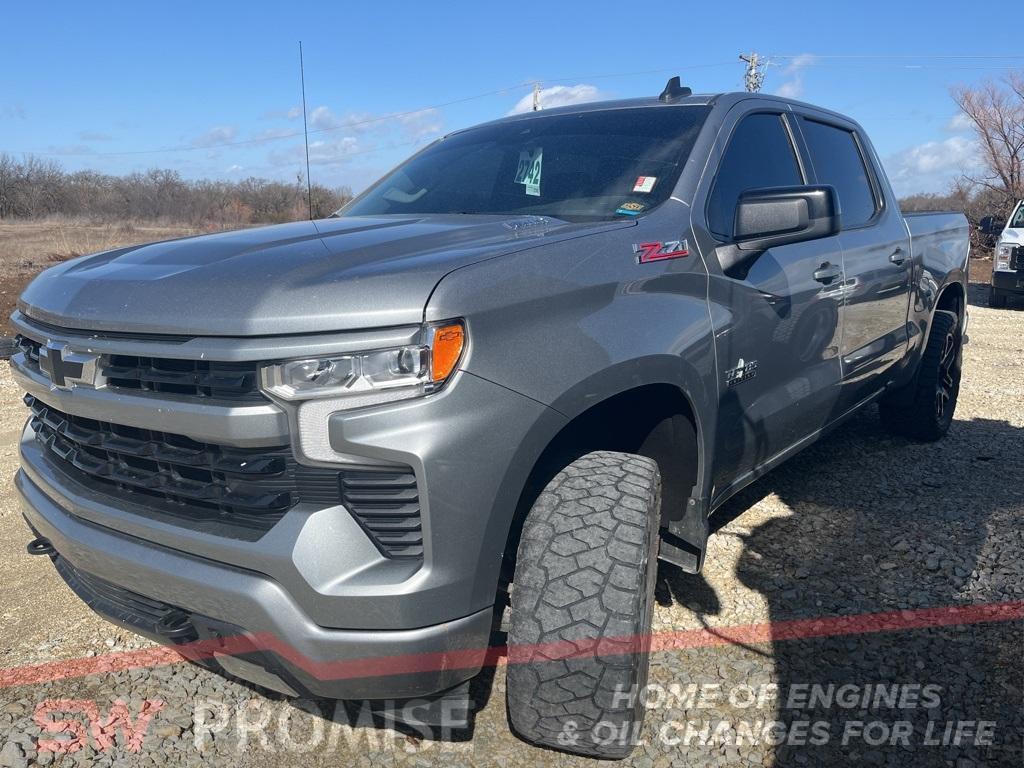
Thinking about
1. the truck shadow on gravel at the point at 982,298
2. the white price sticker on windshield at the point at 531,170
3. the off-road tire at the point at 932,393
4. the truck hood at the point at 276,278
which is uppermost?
the white price sticker on windshield at the point at 531,170

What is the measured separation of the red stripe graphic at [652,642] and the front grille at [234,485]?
0.30 m

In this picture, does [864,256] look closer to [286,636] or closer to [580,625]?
[580,625]

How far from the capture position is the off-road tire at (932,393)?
4676mm

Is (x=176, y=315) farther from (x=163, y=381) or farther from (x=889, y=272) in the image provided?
(x=889, y=272)

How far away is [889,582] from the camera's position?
10.4ft

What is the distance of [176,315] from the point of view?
1.81m

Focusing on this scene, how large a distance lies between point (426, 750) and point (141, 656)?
1106 millimetres

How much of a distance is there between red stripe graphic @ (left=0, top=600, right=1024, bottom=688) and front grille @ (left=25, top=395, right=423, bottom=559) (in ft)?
0.98

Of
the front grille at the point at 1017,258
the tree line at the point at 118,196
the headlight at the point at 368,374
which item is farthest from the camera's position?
the tree line at the point at 118,196

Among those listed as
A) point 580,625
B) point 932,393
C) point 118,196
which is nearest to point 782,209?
point 580,625

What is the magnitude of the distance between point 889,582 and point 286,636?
2433 millimetres

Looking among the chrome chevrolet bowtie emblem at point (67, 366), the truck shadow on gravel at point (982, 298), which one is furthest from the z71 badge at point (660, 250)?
the truck shadow on gravel at point (982, 298)

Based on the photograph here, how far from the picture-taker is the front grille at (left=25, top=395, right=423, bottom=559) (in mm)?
1716

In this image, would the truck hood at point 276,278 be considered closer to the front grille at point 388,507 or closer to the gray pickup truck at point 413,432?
the gray pickup truck at point 413,432
